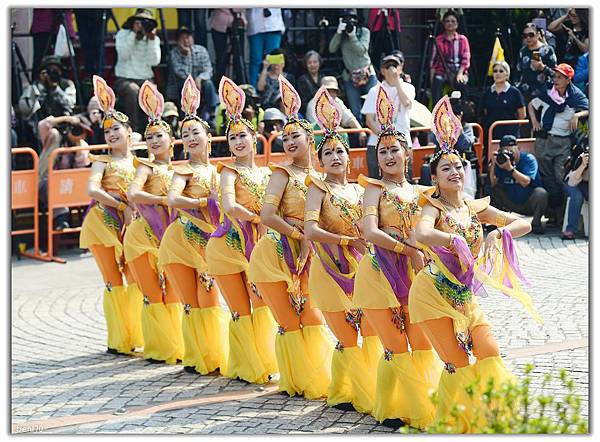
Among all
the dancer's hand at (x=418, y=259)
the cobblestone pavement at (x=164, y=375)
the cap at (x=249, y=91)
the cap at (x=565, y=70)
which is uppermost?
the cap at (x=565, y=70)

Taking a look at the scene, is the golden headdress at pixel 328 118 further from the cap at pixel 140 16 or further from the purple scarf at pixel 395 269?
the cap at pixel 140 16

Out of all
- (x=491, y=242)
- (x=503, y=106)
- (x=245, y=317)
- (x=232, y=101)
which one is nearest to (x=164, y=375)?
(x=245, y=317)

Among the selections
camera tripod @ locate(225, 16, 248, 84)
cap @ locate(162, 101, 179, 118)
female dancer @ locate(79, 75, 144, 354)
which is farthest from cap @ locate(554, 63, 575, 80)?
female dancer @ locate(79, 75, 144, 354)

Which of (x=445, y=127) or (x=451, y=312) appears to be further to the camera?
(x=445, y=127)

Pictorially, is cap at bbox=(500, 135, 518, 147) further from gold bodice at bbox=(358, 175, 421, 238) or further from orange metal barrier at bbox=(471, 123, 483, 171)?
gold bodice at bbox=(358, 175, 421, 238)

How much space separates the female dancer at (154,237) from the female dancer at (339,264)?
2.03 meters

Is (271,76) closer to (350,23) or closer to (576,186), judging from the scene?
(350,23)

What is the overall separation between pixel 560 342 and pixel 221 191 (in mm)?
2932

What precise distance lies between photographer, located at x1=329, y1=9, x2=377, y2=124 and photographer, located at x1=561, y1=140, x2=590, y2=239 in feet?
8.95

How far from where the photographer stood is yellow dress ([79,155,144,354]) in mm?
10406

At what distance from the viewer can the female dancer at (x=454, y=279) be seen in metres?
7.32

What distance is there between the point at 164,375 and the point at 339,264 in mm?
2109

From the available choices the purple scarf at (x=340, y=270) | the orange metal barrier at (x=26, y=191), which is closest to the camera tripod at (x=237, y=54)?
the orange metal barrier at (x=26, y=191)

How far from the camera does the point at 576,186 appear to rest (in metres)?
14.1
